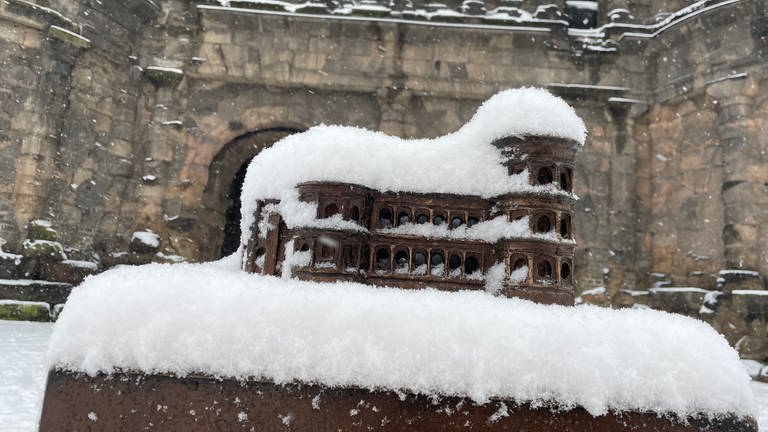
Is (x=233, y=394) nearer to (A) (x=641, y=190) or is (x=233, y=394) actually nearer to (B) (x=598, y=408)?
(B) (x=598, y=408)

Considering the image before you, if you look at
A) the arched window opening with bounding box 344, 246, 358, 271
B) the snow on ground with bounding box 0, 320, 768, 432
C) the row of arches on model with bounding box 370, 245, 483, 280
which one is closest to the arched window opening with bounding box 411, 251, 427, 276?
the row of arches on model with bounding box 370, 245, 483, 280

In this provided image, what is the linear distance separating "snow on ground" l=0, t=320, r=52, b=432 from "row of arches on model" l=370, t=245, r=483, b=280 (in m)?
1.33

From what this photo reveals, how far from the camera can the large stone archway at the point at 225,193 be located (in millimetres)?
7445

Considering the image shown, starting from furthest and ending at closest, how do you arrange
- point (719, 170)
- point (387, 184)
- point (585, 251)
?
point (585, 251), point (719, 170), point (387, 184)

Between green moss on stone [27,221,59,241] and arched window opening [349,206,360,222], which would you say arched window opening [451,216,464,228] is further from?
green moss on stone [27,221,59,241]

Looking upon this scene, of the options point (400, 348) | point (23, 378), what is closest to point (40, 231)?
point (23, 378)

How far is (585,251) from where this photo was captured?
7.07 metres

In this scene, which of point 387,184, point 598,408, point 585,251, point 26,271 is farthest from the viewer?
point 585,251

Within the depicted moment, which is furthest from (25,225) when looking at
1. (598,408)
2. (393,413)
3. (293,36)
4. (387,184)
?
(598,408)

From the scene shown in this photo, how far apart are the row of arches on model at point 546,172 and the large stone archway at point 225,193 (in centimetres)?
600

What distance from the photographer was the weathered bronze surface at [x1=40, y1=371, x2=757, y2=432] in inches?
60.4

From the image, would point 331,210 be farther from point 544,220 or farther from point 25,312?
point 25,312

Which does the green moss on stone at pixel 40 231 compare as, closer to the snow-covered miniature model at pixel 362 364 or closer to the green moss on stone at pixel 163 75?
the green moss on stone at pixel 163 75

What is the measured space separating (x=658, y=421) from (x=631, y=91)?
268 inches
